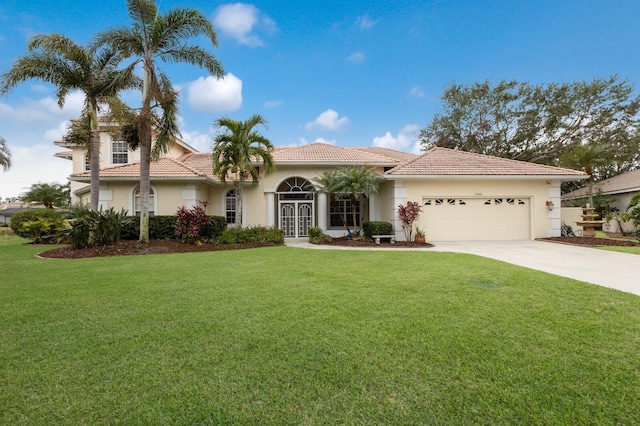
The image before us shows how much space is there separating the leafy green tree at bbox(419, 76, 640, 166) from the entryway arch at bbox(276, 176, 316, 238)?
1951 cm

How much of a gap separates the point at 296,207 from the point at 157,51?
31.0ft

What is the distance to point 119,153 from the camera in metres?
20.0

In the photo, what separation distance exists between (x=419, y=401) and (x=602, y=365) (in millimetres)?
1993

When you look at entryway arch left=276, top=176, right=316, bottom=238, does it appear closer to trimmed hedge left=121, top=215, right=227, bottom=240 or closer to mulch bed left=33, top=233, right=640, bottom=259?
mulch bed left=33, top=233, right=640, bottom=259

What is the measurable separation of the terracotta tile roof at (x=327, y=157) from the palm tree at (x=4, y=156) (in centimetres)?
2395

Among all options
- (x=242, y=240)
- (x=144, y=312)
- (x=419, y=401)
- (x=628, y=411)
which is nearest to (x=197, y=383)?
(x=419, y=401)

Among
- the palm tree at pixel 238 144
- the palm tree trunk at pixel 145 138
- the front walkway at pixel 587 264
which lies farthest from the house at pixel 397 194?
the front walkway at pixel 587 264

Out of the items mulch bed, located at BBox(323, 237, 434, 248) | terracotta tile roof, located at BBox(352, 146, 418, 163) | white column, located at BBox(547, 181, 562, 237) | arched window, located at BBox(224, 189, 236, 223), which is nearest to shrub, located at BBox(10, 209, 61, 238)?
arched window, located at BBox(224, 189, 236, 223)

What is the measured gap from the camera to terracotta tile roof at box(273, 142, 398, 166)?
16.0m

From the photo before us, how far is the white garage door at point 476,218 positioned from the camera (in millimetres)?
14969

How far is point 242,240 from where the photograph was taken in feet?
45.3

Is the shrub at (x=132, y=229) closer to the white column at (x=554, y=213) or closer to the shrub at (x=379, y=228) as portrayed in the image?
the shrub at (x=379, y=228)

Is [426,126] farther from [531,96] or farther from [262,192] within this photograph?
[262,192]

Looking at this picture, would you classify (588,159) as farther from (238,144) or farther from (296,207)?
(238,144)
